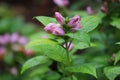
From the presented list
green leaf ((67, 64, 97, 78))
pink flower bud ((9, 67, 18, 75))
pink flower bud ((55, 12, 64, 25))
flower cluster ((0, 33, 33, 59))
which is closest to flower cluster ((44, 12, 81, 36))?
pink flower bud ((55, 12, 64, 25))

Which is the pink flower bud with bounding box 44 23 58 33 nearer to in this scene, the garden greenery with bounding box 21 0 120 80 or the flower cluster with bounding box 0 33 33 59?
the garden greenery with bounding box 21 0 120 80

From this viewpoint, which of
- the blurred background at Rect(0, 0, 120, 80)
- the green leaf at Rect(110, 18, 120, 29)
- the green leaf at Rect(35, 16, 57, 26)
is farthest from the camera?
the blurred background at Rect(0, 0, 120, 80)

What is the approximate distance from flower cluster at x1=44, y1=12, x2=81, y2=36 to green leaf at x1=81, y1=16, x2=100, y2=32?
0.05 meters

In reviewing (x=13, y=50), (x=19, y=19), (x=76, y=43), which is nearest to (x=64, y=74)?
(x=76, y=43)

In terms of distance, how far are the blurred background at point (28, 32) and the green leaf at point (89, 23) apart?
0.33 metres

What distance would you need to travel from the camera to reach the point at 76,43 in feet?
8.32

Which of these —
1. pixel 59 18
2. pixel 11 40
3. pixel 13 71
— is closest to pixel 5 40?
pixel 11 40

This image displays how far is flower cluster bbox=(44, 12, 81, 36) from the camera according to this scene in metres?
2.18

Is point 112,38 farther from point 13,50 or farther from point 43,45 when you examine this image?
point 13,50

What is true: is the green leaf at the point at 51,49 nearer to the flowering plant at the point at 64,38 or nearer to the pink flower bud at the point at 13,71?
the flowering plant at the point at 64,38

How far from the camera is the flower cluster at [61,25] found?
218 centimetres

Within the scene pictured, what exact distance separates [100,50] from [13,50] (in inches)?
43.1

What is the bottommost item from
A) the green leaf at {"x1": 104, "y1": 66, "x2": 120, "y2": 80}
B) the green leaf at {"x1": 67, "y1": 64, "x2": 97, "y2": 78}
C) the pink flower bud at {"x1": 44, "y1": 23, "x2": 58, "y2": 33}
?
the green leaf at {"x1": 104, "y1": 66, "x2": 120, "y2": 80}

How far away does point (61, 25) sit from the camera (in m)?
2.22
